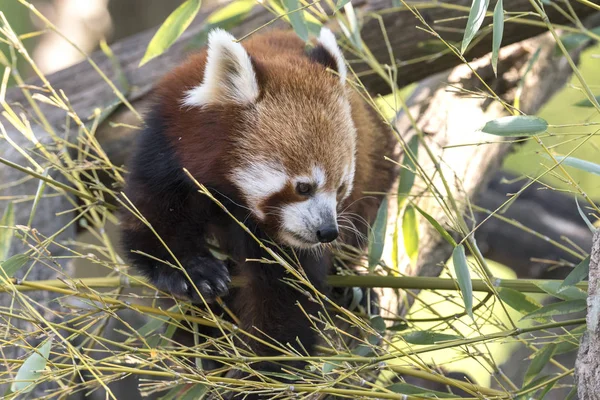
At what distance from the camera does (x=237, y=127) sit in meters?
2.11

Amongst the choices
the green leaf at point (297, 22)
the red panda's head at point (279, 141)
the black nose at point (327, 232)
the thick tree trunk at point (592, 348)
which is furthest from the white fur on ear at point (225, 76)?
the thick tree trunk at point (592, 348)

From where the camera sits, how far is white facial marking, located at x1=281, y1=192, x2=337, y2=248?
6.80 feet

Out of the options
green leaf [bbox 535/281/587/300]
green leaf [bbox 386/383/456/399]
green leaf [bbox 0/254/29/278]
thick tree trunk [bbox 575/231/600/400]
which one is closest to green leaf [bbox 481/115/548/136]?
thick tree trunk [bbox 575/231/600/400]

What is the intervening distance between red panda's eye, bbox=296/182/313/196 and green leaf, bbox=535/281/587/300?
70 centimetres

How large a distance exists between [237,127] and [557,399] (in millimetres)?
2982

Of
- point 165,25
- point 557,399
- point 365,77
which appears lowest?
point 557,399

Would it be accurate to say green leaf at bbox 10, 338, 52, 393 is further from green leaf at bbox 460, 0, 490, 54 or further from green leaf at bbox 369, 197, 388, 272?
green leaf at bbox 460, 0, 490, 54

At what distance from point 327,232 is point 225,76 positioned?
1.79ft

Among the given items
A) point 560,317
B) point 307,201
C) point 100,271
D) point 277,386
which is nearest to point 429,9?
point 307,201

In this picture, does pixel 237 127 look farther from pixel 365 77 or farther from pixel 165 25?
pixel 365 77

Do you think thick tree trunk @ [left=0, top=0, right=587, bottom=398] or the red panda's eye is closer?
the red panda's eye

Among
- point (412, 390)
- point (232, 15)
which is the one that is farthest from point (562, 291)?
point (232, 15)

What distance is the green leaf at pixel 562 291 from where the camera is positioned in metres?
1.85

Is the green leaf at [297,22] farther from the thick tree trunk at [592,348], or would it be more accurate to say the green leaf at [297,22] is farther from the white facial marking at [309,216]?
the thick tree trunk at [592,348]
